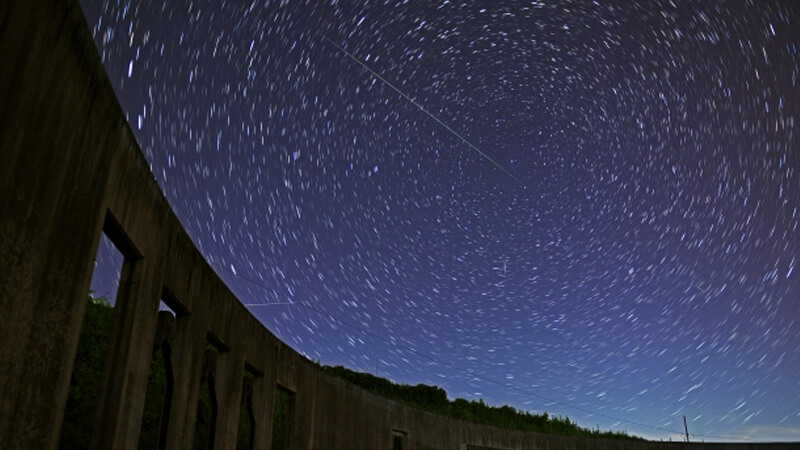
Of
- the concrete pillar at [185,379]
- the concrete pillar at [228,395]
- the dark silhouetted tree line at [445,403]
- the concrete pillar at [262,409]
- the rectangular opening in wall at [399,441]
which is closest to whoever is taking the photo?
the concrete pillar at [185,379]

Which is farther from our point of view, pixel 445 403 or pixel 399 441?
pixel 445 403

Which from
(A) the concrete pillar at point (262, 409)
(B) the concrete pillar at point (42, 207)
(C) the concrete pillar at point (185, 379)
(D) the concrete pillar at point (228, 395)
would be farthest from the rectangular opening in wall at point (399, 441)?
(B) the concrete pillar at point (42, 207)

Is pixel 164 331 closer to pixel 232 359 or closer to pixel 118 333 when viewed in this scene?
pixel 118 333

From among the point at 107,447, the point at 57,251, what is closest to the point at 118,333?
the point at 107,447

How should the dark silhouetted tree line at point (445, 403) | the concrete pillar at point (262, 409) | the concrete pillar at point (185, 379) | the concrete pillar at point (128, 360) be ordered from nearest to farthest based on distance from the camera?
the concrete pillar at point (128, 360) < the concrete pillar at point (185, 379) < the concrete pillar at point (262, 409) < the dark silhouetted tree line at point (445, 403)

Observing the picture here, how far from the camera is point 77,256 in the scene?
499 cm

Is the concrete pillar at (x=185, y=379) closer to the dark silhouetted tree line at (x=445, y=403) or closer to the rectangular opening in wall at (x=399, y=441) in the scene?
the rectangular opening in wall at (x=399, y=441)

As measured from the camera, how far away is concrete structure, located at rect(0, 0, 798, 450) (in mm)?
4074

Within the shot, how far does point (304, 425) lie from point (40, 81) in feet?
35.8

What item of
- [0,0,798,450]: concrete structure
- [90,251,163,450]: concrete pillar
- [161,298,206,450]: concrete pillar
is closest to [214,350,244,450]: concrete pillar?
[0,0,798,450]: concrete structure

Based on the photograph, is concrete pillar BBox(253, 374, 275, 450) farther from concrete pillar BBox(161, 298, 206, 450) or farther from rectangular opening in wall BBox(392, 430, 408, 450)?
rectangular opening in wall BBox(392, 430, 408, 450)

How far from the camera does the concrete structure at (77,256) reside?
4.07 metres

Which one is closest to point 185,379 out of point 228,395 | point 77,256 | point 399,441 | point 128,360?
point 228,395

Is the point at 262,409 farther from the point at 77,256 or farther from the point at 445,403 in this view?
the point at 445,403
